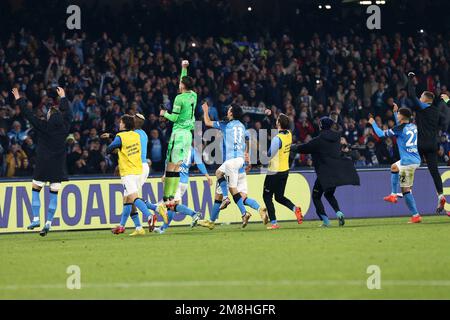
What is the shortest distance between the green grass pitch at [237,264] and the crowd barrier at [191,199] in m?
3.14

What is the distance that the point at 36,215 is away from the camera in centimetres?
1967

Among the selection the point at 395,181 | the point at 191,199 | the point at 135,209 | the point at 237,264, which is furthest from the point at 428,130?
the point at 237,264

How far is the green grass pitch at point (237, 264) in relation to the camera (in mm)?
10898

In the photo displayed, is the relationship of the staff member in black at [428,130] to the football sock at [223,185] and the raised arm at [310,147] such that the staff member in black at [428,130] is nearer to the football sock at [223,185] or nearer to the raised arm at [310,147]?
the raised arm at [310,147]

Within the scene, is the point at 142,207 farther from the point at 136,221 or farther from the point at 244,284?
the point at 244,284

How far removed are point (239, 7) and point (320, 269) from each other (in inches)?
996

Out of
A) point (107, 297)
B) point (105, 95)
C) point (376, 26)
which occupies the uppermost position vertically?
point (376, 26)

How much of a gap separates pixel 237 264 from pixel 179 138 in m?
6.89

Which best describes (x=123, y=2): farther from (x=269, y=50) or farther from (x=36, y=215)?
(x=36, y=215)

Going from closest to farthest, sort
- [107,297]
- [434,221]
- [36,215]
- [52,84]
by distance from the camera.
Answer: [107,297] < [36,215] < [434,221] < [52,84]

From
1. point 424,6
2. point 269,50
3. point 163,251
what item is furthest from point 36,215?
point 424,6

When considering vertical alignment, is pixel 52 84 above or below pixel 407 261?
above

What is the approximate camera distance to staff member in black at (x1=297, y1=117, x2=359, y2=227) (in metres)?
20.4

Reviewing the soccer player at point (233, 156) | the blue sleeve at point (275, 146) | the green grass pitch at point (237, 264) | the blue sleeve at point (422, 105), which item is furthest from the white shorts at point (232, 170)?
the blue sleeve at point (422, 105)
